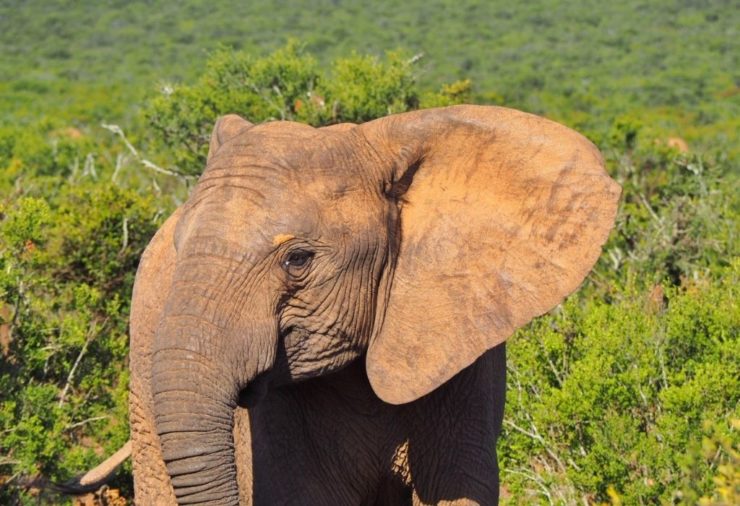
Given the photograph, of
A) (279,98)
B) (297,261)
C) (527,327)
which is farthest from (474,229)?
(279,98)

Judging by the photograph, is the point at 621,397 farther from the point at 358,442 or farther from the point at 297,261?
the point at 297,261

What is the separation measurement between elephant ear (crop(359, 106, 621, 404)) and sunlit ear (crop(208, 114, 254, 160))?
0.40 meters

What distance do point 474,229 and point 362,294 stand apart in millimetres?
373

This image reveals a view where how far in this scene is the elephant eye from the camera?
3480 millimetres

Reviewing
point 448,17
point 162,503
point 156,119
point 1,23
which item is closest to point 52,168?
point 156,119

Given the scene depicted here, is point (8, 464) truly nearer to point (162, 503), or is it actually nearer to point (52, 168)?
point (162, 503)

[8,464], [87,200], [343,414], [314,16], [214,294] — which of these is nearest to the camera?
[214,294]

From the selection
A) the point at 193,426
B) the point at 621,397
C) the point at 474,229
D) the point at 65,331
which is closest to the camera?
the point at 193,426

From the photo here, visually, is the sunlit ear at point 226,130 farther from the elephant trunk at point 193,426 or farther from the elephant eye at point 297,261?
the elephant trunk at point 193,426

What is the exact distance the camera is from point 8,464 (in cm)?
629

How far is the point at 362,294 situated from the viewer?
145 inches

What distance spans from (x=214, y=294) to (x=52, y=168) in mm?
12155

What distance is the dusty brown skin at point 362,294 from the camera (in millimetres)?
3318

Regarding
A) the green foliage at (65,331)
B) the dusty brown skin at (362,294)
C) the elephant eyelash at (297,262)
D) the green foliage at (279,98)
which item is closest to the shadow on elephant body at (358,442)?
the dusty brown skin at (362,294)
